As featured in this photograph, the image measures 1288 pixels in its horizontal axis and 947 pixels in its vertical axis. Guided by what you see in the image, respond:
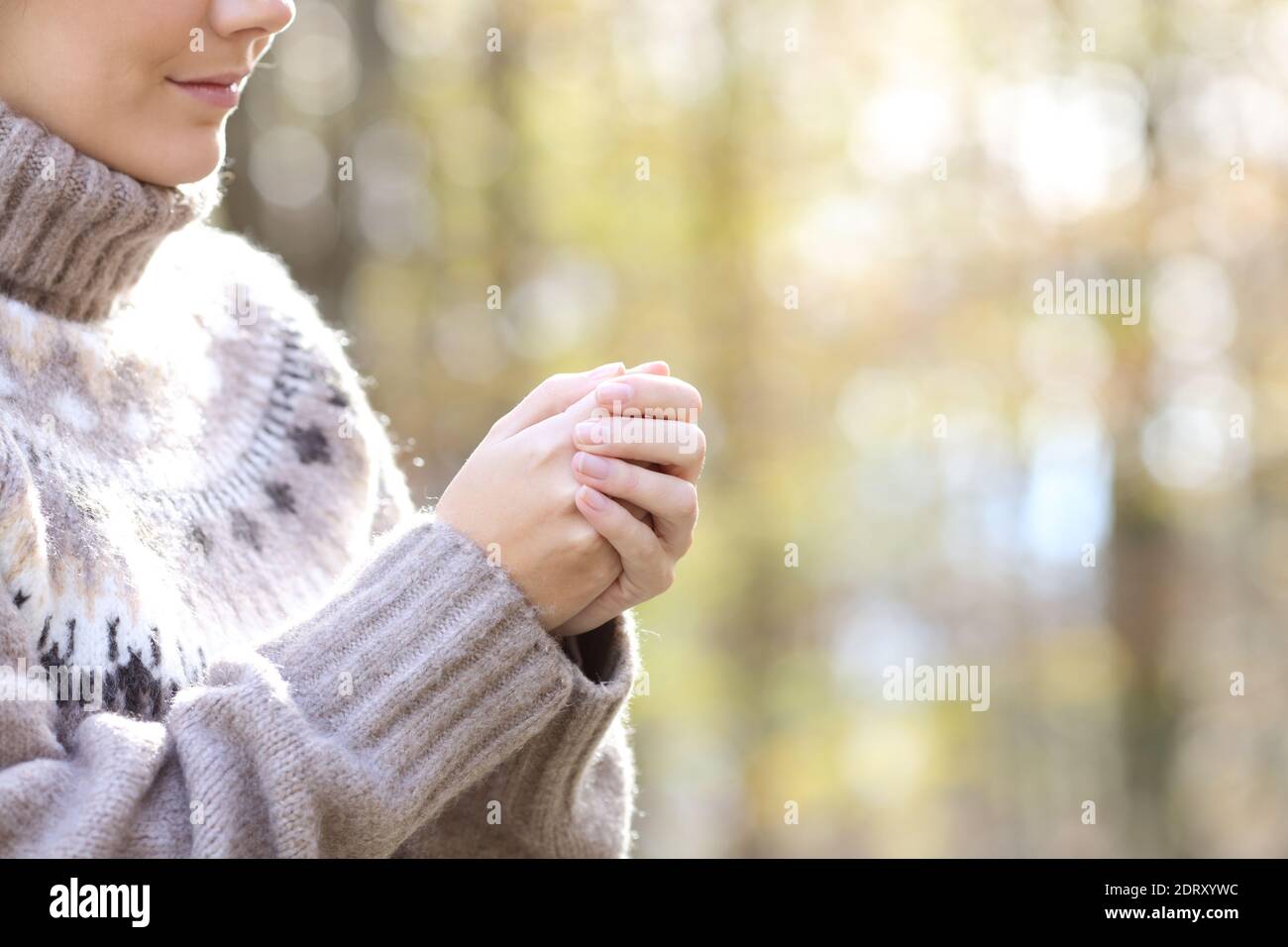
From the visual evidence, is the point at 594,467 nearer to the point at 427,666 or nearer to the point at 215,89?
the point at 427,666

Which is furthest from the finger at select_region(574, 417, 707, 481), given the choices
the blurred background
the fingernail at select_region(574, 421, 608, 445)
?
the blurred background

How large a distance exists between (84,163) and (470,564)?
1.71 ft

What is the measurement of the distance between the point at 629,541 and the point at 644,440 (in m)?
0.09

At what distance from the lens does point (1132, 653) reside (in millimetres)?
6883

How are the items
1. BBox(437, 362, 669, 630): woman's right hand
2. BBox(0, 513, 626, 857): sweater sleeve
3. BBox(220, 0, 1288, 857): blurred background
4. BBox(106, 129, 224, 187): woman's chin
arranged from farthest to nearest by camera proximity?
BBox(220, 0, 1288, 857): blurred background → BBox(106, 129, 224, 187): woman's chin → BBox(437, 362, 669, 630): woman's right hand → BBox(0, 513, 626, 857): sweater sleeve

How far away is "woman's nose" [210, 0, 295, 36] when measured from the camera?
123 centimetres

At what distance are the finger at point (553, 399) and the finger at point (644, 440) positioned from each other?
0.18ft

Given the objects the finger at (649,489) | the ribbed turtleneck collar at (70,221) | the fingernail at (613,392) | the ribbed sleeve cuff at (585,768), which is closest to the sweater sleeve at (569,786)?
the ribbed sleeve cuff at (585,768)

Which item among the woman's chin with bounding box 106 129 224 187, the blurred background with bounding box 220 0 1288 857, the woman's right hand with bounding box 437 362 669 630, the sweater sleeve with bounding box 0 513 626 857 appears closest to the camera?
the sweater sleeve with bounding box 0 513 626 857

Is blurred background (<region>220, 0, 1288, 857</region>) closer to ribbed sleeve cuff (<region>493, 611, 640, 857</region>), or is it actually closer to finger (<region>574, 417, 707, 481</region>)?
ribbed sleeve cuff (<region>493, 611, 640, 857</region>)

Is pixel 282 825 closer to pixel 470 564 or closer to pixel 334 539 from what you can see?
pixel 470 564

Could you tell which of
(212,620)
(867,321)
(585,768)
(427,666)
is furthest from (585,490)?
(867,321)

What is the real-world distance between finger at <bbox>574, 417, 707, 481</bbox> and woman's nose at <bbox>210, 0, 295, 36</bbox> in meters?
0.50
